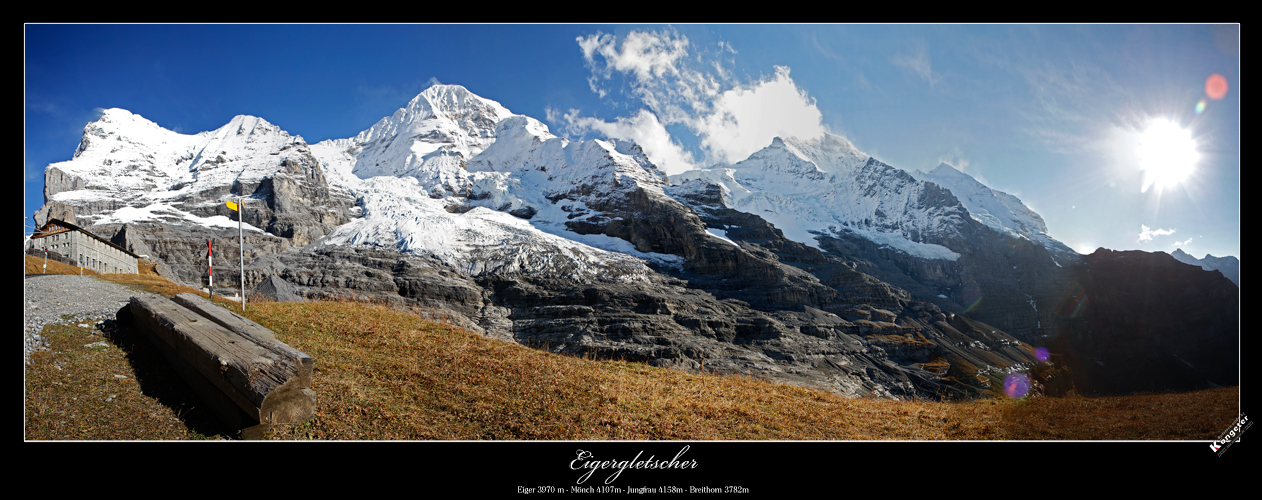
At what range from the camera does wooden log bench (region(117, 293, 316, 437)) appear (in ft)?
19.6

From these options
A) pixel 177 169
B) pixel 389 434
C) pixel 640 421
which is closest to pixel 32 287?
pixel 389 434

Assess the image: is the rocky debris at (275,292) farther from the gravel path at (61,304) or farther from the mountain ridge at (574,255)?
the gravel path at (61,304)

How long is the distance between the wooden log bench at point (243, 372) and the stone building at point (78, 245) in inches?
572

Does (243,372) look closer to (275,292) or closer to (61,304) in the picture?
(61,304)

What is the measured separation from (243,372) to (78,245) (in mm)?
29768

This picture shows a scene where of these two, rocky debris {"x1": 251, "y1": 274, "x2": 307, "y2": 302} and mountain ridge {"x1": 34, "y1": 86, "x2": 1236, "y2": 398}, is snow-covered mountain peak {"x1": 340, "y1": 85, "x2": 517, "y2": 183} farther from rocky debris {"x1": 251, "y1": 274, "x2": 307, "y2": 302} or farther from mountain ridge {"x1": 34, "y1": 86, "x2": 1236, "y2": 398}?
rocky debris {"x1": 251, "y1": 274, "x2": 307, "y2": 302}

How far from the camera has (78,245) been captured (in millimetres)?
24750

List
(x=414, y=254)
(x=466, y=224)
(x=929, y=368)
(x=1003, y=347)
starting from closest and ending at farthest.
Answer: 1. (x=929, y=368)
2. (x=414, y=254)
3. (x=1003, y=347)
4. (x=466, y=224)

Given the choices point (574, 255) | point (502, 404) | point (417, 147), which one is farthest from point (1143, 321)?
point (417, 147)

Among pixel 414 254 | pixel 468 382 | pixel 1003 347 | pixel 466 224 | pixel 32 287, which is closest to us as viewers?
pixel 468 382

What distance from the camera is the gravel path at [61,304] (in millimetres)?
8624

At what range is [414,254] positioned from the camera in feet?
326
